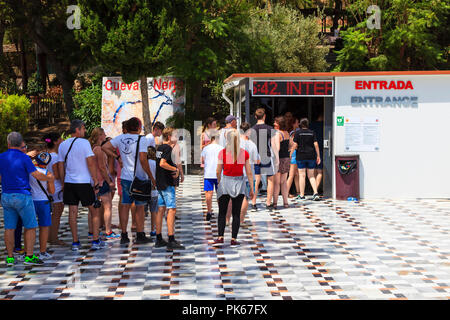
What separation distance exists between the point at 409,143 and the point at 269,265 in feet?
23.8

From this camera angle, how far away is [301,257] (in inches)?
339

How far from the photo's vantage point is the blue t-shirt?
780 cm

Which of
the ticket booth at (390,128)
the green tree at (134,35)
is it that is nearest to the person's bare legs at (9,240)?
the ticket booth at (390,128)

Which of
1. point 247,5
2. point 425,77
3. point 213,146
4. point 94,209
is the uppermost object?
point 247,5

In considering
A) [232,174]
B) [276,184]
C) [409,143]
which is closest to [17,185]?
[232,174]

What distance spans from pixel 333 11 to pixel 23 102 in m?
19.2

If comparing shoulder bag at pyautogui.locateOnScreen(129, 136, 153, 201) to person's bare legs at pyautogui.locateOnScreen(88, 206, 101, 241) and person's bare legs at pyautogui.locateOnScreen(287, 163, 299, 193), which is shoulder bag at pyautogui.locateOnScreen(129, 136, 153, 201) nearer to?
person's bare legs at pyautogui.locateOnScreen(88, 206, 101, 241)

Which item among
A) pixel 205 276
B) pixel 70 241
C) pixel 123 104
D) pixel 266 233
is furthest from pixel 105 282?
pixel 123 104

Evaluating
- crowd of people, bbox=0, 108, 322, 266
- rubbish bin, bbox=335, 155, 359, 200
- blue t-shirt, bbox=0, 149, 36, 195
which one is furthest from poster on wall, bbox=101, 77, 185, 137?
blue t-shirt, bbox=0, 149, 36, 195

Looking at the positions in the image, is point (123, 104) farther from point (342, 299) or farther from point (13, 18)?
point (342, 299)

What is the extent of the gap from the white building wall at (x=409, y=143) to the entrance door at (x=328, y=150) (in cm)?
Result: 19

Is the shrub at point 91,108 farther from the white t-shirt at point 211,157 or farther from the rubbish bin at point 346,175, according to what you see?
the white t-shirt at point 211,157

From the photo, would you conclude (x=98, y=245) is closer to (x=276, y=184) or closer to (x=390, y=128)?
(x=276, y=184)

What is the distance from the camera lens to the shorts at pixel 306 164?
1348 cm
